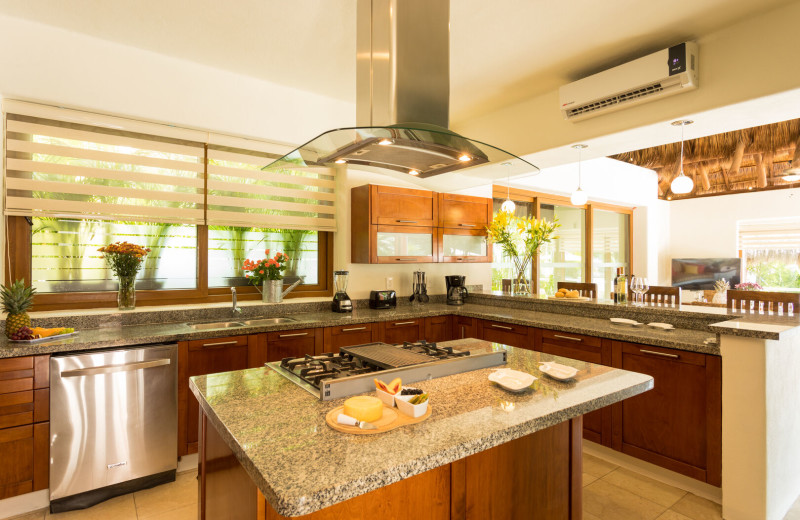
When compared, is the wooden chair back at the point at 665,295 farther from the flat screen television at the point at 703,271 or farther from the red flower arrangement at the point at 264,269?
the flat screen television at the point at 703,271

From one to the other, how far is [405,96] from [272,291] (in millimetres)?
2303

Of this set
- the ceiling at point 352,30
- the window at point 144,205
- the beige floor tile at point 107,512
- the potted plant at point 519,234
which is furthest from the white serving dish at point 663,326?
the beige floor tile at point 107,512

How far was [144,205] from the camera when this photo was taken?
122 inches

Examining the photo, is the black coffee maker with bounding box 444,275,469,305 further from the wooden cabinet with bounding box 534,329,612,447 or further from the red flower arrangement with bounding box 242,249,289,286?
the red flower arrangement with bounding box 242,249,289,286

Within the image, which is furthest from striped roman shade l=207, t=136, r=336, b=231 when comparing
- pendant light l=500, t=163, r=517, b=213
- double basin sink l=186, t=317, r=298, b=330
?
pendant light l=500, t=163, r=517, b=213

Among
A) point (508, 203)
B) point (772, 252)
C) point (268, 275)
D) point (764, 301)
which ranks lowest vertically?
point (764, 301)

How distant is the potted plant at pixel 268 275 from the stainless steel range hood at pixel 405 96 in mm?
1819

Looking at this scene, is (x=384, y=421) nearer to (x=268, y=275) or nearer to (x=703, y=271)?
(x=268, y=275)

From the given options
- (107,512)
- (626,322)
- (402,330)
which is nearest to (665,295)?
(626,322)

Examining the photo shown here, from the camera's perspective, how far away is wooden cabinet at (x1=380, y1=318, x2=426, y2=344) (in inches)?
139

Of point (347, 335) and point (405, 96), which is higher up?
point (405, 96)

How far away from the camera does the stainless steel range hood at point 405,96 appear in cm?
167

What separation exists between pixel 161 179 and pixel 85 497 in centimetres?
213

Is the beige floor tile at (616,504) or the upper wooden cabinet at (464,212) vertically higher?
the upper wooden cabinet at (464,212)
